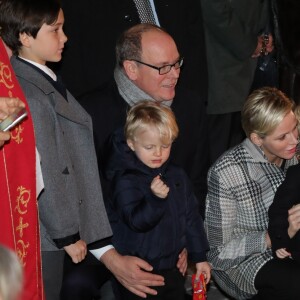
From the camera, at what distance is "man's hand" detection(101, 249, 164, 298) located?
11.8 feet

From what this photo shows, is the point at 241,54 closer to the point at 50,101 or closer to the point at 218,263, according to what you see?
the point at 218,263

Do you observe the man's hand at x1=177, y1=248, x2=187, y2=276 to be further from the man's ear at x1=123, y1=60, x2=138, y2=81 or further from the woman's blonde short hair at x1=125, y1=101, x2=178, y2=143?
the man's ear at x1=123, y1=60, x2=138, y2=81

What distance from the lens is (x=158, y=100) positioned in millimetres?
3891

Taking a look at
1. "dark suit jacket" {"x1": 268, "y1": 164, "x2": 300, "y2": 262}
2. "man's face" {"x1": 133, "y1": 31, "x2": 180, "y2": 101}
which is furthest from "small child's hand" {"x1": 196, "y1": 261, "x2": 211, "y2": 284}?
"man's face" {"x1": 133, "y1": 31, "x2": 180, "y2": 101}

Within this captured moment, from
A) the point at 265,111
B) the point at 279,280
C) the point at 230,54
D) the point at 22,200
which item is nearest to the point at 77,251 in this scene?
the point at 22,200

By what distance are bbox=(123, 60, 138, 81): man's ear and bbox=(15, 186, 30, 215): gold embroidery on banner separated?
3.15 feet

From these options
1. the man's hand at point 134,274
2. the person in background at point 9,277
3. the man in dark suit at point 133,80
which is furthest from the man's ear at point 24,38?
the person in background at point 9,277

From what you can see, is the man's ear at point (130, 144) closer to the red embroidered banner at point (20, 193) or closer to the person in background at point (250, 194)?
the person in background at point (250, 194)

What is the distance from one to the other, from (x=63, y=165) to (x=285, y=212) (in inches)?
41.1

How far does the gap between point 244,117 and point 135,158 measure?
0.60 m

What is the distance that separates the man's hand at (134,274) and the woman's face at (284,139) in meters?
0.80

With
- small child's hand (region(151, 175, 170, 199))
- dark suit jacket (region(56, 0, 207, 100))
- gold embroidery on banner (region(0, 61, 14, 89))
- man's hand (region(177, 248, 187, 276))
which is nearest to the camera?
gold embroidery on banner (region(0, 61, 14, 89))

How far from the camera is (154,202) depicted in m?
3.53

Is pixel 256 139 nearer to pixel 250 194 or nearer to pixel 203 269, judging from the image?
pixel 250 194
